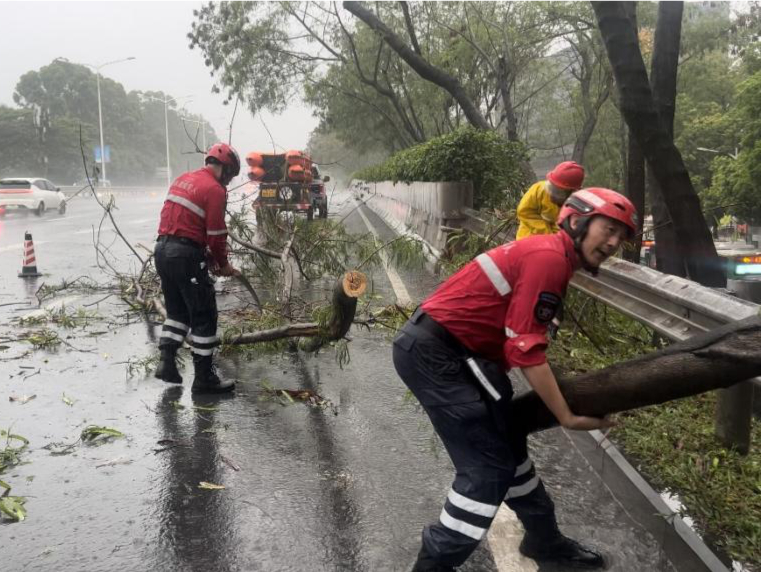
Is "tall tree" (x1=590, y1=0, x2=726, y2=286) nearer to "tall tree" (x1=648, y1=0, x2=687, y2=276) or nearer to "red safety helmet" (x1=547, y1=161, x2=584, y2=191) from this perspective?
"tall tree" (x1=648, y1=0, x2=687, y2=276)

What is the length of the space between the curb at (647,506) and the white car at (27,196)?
81.2 feet

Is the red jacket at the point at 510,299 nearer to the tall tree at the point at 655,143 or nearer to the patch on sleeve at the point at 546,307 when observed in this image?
the patch on sleeve at the point at 546,307

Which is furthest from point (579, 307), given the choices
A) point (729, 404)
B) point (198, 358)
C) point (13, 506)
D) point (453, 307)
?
point (13, 506)

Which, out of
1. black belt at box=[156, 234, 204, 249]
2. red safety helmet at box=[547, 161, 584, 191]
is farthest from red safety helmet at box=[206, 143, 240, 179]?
red safety helmet at box=[547, 161, 584, 191]

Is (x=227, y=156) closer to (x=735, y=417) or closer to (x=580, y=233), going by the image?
(x=580, y=233)

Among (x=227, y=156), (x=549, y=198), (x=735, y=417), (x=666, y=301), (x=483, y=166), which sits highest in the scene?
(x=227, y=156)

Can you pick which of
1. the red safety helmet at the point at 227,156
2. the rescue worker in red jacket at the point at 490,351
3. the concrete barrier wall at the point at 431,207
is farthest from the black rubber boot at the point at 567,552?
the concrete barrier wall at the point at 431,207

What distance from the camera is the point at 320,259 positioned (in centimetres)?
882

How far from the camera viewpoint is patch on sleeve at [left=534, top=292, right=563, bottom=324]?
234cm

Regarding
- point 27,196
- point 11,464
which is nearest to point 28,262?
point 11,464

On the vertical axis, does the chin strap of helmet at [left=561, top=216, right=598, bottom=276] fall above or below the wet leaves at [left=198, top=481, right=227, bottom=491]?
above

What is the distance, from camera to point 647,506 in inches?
131

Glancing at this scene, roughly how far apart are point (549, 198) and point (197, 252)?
287 centimetres

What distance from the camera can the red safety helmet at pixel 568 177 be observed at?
5523mm
